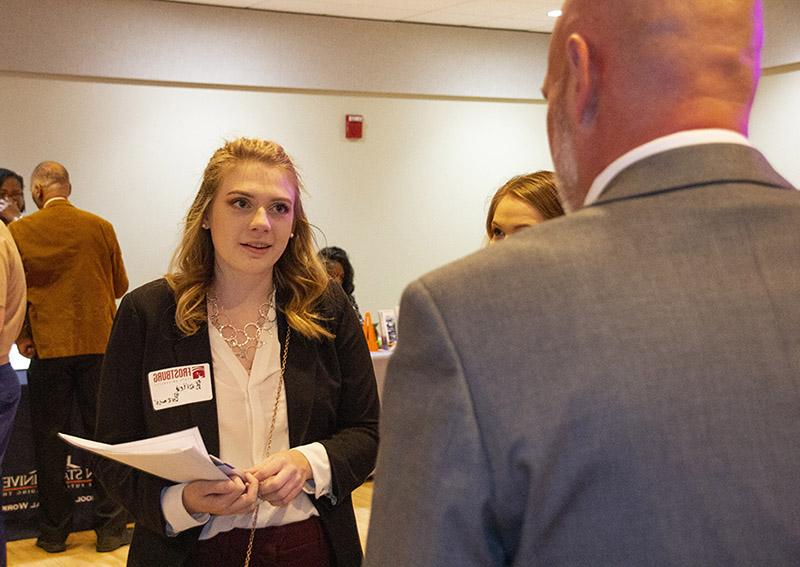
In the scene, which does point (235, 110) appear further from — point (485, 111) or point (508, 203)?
point (508, 203)

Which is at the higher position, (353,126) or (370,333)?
(353,126)

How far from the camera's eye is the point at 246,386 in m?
2.11

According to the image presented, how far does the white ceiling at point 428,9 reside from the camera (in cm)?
747

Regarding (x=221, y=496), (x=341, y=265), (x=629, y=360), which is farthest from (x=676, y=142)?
(x=341, y=265)

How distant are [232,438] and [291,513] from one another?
0.20 meters

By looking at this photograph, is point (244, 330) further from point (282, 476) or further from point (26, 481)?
point (26, 481)

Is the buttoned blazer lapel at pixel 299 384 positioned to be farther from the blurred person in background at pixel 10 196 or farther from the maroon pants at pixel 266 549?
the blurred person in background at pixel 10 196

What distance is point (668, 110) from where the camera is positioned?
2.92 feet

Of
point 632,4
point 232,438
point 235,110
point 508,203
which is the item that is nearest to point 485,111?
point 235,110

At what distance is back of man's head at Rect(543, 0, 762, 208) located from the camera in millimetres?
882

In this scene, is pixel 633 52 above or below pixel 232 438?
above

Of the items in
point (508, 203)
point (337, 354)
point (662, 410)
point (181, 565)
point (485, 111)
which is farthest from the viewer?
point (485, 111)

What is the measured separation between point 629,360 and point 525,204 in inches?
63.0

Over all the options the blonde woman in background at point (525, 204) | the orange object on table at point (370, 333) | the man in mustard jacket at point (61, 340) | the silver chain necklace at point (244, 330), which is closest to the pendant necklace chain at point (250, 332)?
the silver chain necklace at point (244, 330)
